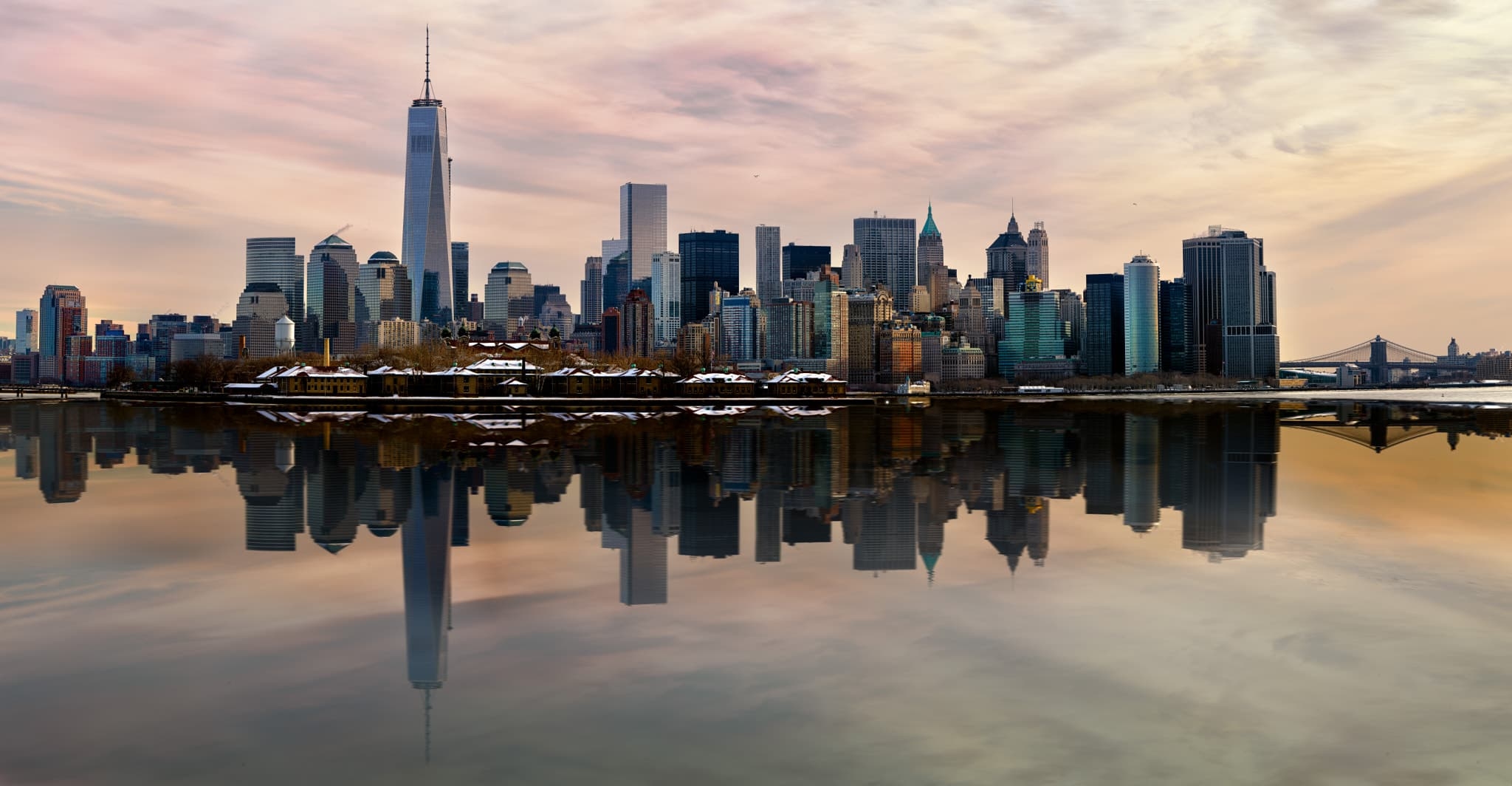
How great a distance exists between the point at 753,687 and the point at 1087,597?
8149mm

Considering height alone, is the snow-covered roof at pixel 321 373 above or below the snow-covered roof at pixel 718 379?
above

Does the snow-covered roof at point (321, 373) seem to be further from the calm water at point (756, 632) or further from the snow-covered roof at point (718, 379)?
the calm water at point (756, 632)

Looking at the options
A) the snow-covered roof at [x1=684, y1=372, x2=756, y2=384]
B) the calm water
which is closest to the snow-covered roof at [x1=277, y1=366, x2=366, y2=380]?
the snow-covered roof at [x1=684, y1=372, x2=756, y2=384]

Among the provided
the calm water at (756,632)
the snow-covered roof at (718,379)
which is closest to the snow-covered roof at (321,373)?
the snow-covered roof at (718,379)

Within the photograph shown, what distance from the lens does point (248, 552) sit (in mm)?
23844

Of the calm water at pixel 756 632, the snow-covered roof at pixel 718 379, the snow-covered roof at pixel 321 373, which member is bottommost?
the calm water at pixel 756 632

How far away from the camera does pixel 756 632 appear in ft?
53.9

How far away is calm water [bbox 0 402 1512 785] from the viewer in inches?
456

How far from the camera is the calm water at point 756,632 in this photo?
1159 centimetres

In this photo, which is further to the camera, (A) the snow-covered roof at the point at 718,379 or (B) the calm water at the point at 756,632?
(A) the snow-covered roof at the point at 718,379

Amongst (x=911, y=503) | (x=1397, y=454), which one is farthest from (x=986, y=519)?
(x=1397, y=454)

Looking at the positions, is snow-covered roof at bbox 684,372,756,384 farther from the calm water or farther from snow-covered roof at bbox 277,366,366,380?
the calm water

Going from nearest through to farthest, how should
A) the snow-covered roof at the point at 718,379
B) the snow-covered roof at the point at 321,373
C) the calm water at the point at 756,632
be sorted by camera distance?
the calm water at the point at 756,632 → the snow-covered roof at the point at 321,373 → the snow-covered roof at the point at 718,379

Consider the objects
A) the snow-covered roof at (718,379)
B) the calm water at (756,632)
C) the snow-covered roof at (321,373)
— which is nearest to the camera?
the calm water at (756,632)
